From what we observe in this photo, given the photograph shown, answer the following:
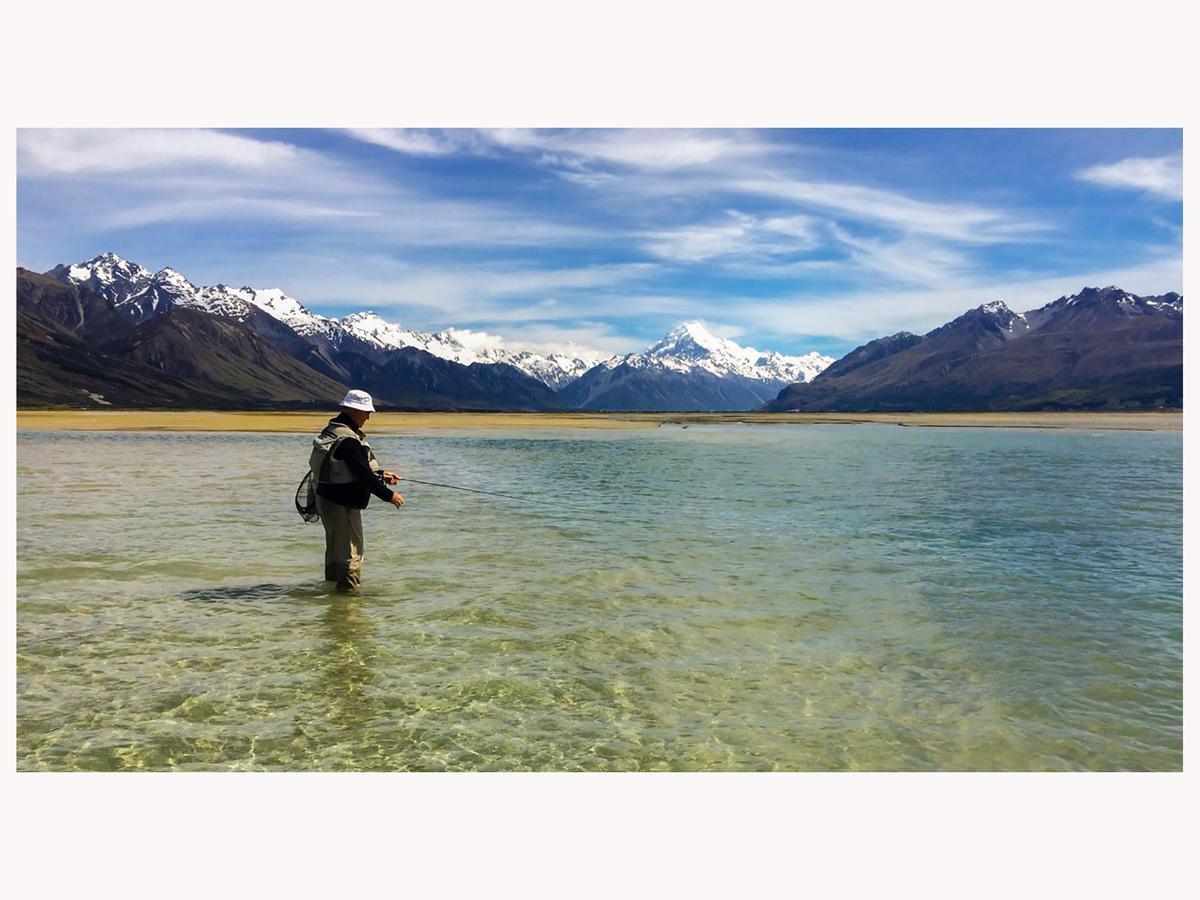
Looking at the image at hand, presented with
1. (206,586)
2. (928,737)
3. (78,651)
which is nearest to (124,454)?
(206,586)

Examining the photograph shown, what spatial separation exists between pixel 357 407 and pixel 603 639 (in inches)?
195

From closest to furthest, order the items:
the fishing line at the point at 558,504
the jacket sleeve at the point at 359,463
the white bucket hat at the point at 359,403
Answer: the jacket sleeve at the point at 359,463, the white bucket hat at the point at 359,403, the fishing line at the point at 558,504

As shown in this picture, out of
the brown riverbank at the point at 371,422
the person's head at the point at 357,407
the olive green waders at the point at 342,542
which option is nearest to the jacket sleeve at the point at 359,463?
the person's head at the point at 357,407

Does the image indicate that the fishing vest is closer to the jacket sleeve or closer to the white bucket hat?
the jacket sleeve

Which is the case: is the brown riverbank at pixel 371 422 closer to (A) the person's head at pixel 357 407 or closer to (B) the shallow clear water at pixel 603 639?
(B) the shallow clear water at pixel 603 639

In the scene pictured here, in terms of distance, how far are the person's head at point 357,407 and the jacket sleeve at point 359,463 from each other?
0.39 m

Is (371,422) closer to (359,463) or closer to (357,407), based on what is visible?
(357,407)

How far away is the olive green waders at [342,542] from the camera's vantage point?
1228 cm

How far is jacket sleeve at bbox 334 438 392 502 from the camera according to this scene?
11719mm

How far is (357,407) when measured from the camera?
11.9 meters

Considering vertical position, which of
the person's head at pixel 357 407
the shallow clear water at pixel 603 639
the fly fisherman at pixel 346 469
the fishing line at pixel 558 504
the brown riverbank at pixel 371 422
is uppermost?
the brown riverbank at pixel 371 422

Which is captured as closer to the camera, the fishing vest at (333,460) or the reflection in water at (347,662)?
the reflection in water at (347,662)
